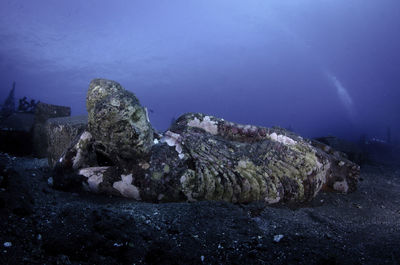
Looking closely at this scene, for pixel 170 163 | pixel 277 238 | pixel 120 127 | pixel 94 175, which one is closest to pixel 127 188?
pixel 94 175

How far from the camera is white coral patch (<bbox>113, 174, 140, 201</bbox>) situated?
9.83ft

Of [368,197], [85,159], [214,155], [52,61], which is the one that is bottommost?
[368,197]

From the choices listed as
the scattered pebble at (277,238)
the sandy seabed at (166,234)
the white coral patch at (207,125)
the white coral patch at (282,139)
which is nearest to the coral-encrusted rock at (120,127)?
the sandy seabed at (166,234)

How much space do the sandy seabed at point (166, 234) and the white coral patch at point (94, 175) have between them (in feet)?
0.41

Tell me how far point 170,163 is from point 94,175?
106cm

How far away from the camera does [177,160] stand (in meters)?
3.26

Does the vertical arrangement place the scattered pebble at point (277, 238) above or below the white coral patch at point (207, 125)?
below

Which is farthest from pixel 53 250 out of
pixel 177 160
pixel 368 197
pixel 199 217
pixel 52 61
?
pixel 52 61

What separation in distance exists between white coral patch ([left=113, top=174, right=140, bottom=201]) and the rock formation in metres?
0.01

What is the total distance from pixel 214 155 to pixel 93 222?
78.0 inches

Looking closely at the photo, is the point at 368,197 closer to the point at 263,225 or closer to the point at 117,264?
the point at 263,225

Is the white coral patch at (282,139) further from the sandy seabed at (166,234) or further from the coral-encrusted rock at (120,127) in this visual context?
the coral-encrusted rock at (120,127)

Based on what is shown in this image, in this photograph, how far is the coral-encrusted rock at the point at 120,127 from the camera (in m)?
2.94

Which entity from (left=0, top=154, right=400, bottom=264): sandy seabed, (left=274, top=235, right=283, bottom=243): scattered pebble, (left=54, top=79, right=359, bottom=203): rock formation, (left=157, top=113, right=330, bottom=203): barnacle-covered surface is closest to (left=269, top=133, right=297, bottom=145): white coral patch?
(left=157, top=113, right=330, bottom=203): barnacle-covered surface
